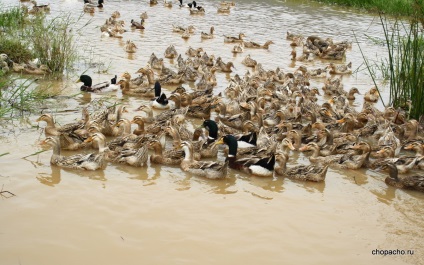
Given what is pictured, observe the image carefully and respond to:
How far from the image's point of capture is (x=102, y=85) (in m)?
13.1

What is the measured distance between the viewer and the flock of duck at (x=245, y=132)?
894 cm

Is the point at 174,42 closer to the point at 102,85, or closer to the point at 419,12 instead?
the point at 102,85

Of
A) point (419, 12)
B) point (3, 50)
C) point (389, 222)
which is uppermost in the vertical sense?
point (419, 12)

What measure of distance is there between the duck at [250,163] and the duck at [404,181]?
1992 mm

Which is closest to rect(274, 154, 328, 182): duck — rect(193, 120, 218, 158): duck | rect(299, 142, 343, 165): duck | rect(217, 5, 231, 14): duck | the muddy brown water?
the muddy brown water

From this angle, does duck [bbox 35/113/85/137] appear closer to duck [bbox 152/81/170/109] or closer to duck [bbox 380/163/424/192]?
duck [bbox 152/81/170/109]

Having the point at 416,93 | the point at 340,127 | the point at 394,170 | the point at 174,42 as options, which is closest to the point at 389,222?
the point at 394,170

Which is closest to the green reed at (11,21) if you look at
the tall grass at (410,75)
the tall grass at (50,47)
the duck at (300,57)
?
the tall grass at (50,47)

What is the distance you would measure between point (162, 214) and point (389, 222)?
10.6ft

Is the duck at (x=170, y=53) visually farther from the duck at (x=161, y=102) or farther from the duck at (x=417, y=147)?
the duck at (x=417, y=147)

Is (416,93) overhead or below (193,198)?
overhead

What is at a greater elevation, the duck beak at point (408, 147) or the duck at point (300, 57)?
the duck at point (300, 57)

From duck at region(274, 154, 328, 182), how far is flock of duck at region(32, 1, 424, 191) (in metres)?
0.02

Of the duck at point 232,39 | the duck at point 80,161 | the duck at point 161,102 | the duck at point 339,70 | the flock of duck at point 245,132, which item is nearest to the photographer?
the duck at point 80,161
